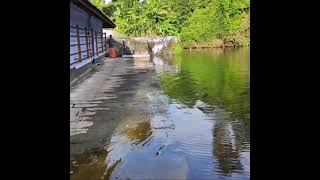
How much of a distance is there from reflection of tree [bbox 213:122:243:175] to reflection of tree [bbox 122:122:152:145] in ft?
4.86

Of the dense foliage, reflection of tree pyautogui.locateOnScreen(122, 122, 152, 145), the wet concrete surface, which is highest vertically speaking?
the dense foliage

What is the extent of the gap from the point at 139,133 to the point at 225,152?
84.0 inches

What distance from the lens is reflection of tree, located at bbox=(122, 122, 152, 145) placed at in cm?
895

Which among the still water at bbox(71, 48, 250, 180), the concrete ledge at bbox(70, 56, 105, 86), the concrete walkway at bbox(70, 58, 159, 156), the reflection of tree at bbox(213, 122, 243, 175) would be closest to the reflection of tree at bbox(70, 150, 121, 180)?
the still water at bbox(71, 48, 250, 180)

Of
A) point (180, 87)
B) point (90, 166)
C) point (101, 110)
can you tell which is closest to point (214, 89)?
point (180, 87)

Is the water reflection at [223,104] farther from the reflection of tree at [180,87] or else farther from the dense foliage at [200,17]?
the dense foliage at [200,17]

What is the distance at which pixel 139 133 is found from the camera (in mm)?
9414

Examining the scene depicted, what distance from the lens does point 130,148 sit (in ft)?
27.1

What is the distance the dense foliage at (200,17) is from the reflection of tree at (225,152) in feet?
148

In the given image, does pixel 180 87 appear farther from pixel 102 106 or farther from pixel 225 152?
pixel 225 152

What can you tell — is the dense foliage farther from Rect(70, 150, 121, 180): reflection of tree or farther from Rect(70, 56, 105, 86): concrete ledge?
Rect(70, 150, 121, 180): reflection of tree
